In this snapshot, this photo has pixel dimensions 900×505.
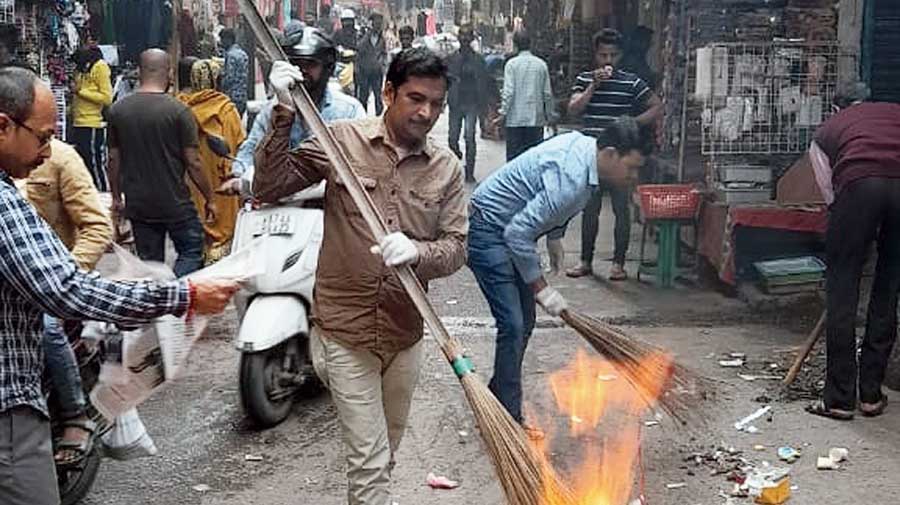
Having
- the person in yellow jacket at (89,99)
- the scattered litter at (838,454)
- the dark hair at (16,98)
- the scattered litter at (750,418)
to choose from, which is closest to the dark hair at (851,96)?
the scattered litter at (750,418)

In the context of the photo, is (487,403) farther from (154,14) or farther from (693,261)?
(154,14)

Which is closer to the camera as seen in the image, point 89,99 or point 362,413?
point 362,413

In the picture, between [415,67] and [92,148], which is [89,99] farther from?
[415,67]

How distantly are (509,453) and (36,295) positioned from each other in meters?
1.54

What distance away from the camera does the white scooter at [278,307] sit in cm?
553

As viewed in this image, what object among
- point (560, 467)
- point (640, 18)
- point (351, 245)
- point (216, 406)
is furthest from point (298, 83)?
point (640, 18)

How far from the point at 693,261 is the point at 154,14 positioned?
7.84 meters

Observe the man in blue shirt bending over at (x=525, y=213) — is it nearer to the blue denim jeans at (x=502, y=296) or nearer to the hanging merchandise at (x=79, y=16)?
the blue denim jeans at (x=502, y=296)

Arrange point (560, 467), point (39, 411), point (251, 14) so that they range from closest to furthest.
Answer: point (39, 411)
point (251, 14)
point (560, 467)

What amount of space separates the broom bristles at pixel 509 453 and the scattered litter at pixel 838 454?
2279mm

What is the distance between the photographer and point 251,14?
3.47 meters

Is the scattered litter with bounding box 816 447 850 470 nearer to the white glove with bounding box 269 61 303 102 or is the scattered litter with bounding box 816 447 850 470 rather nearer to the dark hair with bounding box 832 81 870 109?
the dark hair with bounding box 832 81 870 109

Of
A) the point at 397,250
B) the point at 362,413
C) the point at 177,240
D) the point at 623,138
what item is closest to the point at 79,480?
the point at 362,413

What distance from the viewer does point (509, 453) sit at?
11.8 ft
